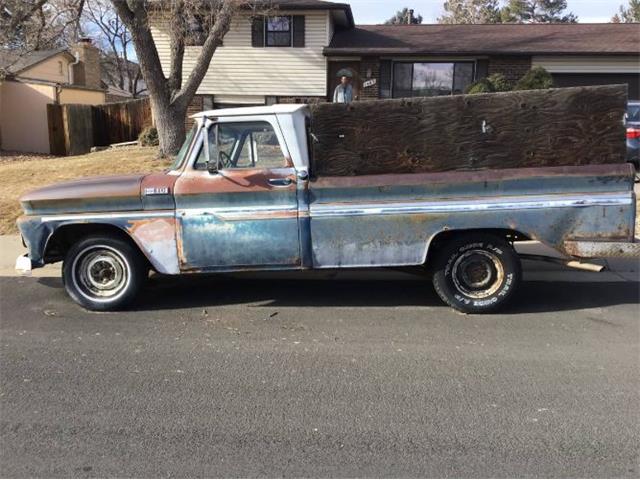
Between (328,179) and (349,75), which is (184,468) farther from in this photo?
(349,75)

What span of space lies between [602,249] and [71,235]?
5.06 meters

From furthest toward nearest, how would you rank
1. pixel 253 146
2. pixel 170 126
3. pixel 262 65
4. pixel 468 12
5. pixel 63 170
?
1. pixel 468 12
2. pixel 262 65
3. pixel 63 170
4. pixel 170 126
5. pixel 253 146

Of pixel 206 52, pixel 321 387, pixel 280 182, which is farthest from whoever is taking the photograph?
pixel 206 52

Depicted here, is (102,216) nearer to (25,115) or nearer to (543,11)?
(25,115)

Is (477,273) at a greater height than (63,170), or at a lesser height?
lesser

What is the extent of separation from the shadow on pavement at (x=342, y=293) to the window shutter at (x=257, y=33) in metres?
16.4

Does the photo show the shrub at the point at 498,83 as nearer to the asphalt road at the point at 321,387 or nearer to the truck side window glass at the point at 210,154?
the asphalt road at the point at 321,387

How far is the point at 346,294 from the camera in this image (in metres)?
6.41

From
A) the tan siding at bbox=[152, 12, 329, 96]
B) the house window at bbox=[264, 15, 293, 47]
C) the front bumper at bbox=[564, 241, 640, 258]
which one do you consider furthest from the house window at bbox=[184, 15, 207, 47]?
the front bumper at bbox=[564, 241, 640, 258]

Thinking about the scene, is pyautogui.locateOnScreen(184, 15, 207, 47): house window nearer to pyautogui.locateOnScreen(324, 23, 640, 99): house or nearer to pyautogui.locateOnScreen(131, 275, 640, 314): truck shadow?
pyautogui.locateOnScreen(324, 23, 640, 99): house

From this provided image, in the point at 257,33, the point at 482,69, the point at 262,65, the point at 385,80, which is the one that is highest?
the point at 257,33

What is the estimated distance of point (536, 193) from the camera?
5.41 metres

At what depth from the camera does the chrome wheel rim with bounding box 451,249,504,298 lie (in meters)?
5.66

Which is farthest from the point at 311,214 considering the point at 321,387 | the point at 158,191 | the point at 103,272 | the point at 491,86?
the point at 491,86
